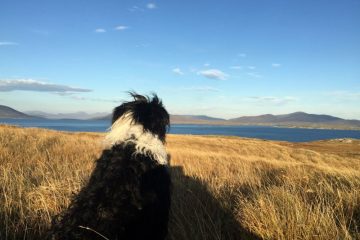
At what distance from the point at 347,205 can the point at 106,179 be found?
403 cm

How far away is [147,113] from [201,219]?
192 centimetres

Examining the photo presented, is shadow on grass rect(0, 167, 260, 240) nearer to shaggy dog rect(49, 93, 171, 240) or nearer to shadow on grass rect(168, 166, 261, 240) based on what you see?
shadow on grass rect(168, 166, 261, 240)

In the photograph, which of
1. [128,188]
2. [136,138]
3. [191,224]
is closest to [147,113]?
[136,138]

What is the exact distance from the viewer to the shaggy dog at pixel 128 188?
10.6 feet

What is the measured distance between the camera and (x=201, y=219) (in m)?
4.97

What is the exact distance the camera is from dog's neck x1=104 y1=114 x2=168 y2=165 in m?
3.84

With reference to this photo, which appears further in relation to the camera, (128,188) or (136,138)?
(136,138)

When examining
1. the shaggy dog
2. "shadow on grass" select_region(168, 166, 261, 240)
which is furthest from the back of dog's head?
"shadow on grass" select_region(168, 166, 261, 240)

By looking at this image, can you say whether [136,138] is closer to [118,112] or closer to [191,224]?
[118,112]

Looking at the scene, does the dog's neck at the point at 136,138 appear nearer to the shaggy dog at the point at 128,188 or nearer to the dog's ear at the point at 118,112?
the shaggy dog at the point at 128,188

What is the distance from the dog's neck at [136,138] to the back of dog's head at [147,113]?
8 cm

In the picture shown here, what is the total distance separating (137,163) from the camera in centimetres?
368

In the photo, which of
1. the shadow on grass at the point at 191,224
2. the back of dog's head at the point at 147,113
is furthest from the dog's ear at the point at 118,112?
the shadow on grass at the point at 191,224

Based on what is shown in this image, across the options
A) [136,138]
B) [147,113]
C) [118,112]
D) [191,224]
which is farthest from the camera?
[191,224]
